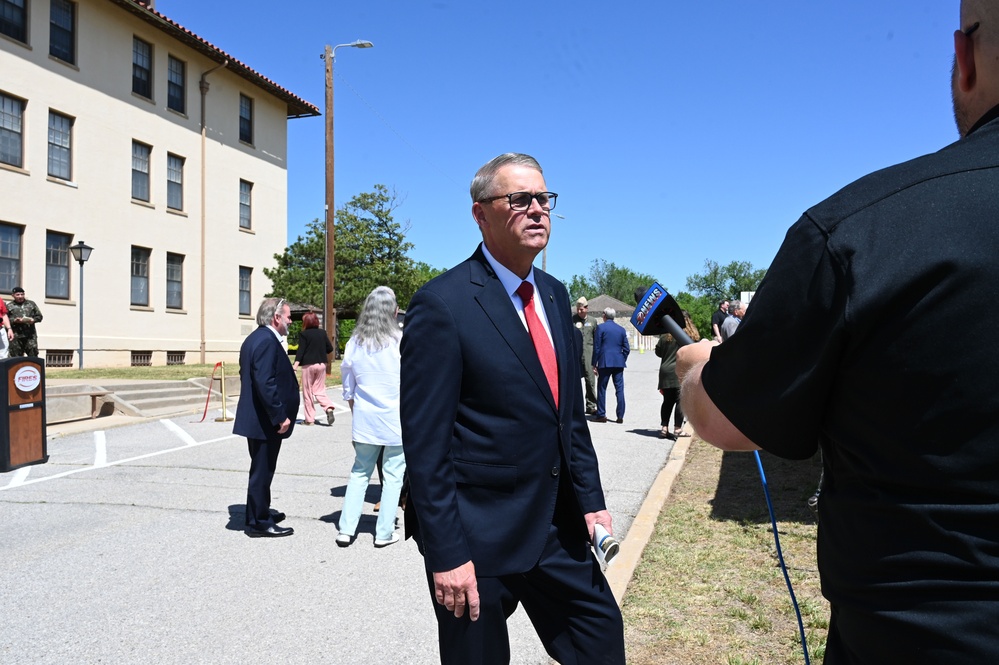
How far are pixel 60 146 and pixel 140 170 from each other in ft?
9.80

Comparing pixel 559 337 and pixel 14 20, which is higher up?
pixel 14 20

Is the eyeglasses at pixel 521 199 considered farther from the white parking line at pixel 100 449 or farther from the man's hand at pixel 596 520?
the white parking line at pixel 100 449

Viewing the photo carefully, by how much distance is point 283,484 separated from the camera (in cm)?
855

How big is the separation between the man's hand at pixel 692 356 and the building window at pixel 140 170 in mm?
26680

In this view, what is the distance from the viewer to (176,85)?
27.2m

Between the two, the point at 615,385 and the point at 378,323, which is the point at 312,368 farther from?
the point at 378,323

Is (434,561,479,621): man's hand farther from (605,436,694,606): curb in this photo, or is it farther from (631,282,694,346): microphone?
(605,436,694,606): curb

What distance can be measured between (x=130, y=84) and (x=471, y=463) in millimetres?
26696

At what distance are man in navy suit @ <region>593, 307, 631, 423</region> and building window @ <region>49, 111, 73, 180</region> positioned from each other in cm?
1749

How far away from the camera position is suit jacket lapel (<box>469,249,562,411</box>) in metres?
2.62

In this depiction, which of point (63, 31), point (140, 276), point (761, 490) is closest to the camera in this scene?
point (761, 490)

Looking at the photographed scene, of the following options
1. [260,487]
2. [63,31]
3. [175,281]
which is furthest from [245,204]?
[260,487]

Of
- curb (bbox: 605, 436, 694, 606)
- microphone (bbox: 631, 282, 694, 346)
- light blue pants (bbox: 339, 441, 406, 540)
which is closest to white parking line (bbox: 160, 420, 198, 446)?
light blue pants (bbox: 339, 441, 406, 540)

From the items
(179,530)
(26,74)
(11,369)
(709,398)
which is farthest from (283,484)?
(26,74)
